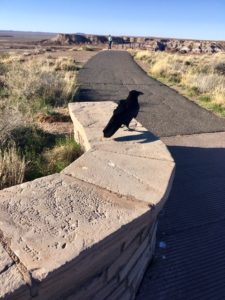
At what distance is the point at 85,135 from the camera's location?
4812 mm

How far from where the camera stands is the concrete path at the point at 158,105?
8.69m

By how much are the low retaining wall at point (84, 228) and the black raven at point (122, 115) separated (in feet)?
2.44

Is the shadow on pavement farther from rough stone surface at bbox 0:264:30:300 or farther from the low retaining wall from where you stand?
rough stone surface at bbox 0:264:30:300

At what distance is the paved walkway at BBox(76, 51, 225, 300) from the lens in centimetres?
340

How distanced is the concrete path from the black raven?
298 centimetres

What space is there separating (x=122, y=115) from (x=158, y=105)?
6.33m

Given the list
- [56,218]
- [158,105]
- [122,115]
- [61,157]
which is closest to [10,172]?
[61,157]

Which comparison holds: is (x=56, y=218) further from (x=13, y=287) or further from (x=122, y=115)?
(x=122, y=115)

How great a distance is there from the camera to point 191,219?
444 centimetres

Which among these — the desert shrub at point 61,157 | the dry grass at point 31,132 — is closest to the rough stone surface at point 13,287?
the dry grass at point 31,132

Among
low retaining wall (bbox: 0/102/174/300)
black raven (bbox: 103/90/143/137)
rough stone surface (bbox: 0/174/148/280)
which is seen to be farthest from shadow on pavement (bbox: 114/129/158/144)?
rough stone surface (bbox: 0/174/148/280)

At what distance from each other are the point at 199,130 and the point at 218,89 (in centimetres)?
480

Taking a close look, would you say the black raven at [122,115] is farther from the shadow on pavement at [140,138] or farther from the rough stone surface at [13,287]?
the rough stone surface at [13,287]

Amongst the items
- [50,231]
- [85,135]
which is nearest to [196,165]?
[85,135]
